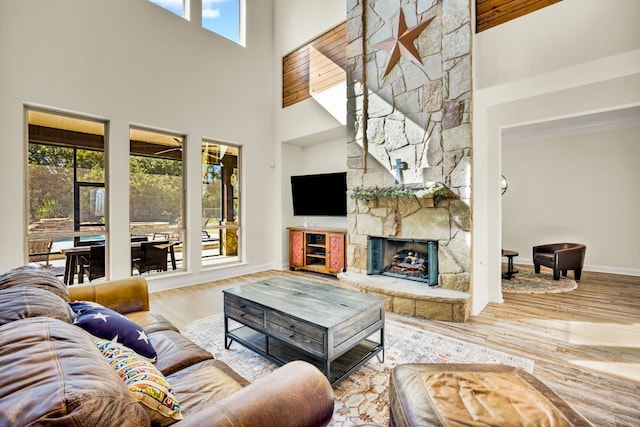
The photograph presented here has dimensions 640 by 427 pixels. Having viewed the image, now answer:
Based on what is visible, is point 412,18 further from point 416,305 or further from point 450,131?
point 416,305

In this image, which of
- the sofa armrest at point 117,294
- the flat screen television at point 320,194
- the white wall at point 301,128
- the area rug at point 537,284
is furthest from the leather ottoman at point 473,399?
the white wall at point 301,128

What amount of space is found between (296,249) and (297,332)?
388 centimetres

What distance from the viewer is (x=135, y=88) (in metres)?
4.44

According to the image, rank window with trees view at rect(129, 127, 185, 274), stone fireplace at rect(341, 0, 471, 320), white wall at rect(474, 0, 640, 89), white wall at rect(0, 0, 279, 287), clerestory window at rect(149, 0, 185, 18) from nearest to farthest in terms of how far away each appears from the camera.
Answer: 1. white wall at rect(474, 0, 640, 89)
2. stone fireplace at rect(341, 0, 471, 320)
3. white wall at rect(0, 0, 279, 287)
4. window with trees view at rect(129, 127, 185, 274)
5. clerestory window at rect(149, 0, 185, 18)

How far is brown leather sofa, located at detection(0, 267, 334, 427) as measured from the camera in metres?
0.68

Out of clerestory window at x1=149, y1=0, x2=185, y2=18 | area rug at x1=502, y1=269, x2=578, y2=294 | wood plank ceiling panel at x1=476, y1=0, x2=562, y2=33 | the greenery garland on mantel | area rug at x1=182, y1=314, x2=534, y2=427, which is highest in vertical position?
clerestory window at x1=149, y1=0, x2=185, y2=18

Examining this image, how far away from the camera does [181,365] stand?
165 cm

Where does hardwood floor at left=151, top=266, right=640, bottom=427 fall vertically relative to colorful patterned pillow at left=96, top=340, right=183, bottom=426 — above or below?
below

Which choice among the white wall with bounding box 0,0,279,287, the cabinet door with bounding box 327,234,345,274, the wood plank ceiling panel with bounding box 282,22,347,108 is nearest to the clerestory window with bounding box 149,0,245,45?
the white wall with bounding box 0,0,279,287

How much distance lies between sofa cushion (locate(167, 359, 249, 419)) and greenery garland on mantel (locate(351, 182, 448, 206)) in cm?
282

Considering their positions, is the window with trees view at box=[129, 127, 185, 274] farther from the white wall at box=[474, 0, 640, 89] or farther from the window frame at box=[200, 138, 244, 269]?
the white wall at box=[474, 0, 640, 89]

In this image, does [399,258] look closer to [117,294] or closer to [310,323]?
[310,323]

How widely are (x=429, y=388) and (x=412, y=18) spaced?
4.22m

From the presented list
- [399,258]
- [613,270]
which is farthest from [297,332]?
[613,270]
